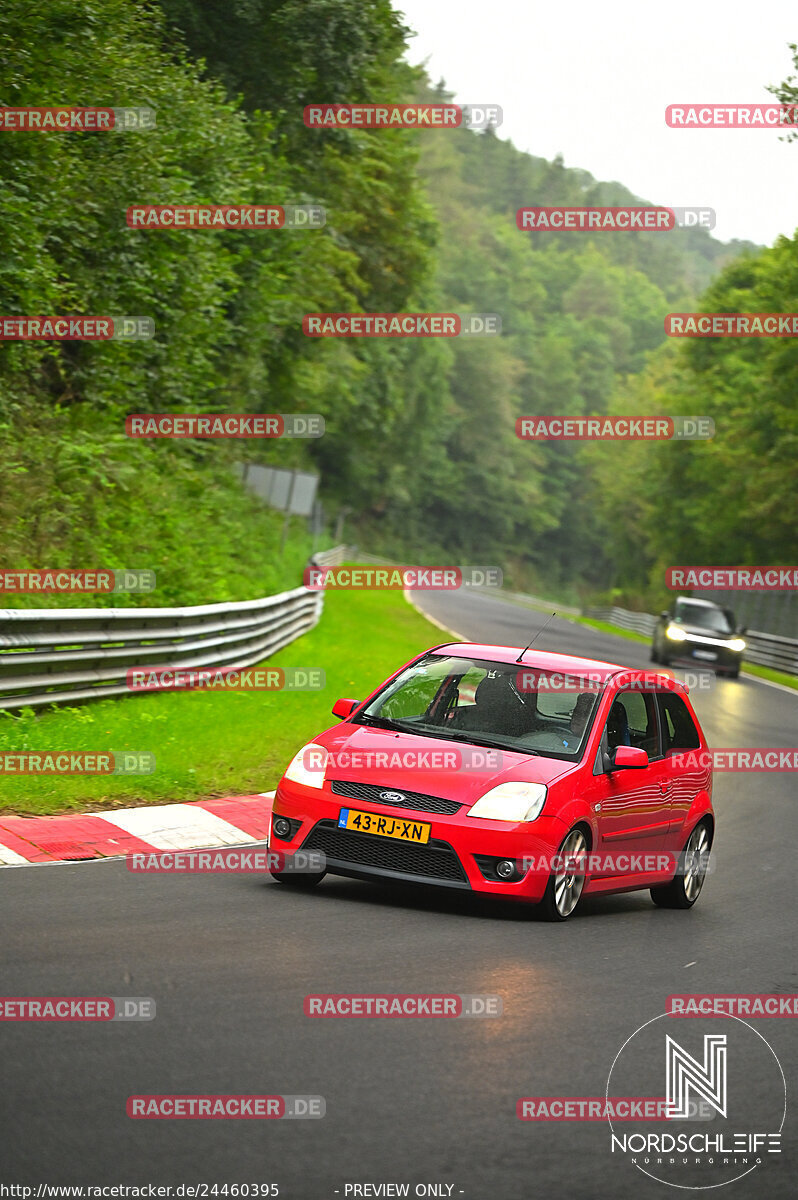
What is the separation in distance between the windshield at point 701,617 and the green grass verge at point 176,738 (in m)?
17.6

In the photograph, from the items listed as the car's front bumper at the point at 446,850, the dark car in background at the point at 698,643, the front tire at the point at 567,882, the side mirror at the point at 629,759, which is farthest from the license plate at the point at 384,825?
the dark car in background at the point at 698,643

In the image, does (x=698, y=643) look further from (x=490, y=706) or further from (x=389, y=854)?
(x=389, y=854)

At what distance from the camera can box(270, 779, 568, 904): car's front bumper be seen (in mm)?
8344

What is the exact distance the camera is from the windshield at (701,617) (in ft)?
128

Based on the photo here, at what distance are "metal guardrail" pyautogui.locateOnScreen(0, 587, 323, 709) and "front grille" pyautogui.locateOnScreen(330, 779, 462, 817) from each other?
17.5ft

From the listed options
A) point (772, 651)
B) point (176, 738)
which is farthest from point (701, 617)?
point (176, 738)

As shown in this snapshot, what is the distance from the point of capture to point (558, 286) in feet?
630

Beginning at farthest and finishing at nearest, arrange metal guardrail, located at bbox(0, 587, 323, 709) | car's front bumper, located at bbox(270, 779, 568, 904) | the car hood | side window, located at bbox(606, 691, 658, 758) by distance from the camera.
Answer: metal guardrail, located at bbox(0, 587, 323, 709)
side window, located at bbox(606, 691, 658, 758)
the car hood
car's front bumper, located at bbox(270, 779, 568, 904)

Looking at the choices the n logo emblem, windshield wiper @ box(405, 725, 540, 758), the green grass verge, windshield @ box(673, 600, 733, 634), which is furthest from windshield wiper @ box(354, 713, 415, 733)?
windshield @ box(673, 600, 733, 634)

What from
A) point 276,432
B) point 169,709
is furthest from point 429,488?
point 169,709

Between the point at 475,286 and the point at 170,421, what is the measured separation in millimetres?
112372

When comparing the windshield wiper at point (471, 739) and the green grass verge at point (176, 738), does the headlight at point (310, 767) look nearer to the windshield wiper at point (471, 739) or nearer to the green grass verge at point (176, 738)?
the windshield wiper at point (471, 739)

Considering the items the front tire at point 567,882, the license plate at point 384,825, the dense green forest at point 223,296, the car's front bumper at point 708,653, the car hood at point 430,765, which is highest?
the dense green forest at point 223,296

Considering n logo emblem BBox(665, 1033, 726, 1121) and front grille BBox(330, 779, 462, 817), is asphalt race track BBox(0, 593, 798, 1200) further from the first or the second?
front grille BBox(330, 779, 462, 817)
